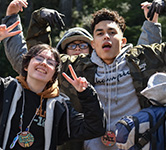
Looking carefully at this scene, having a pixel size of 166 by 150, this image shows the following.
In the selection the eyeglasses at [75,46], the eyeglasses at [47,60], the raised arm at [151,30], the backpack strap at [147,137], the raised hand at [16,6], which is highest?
the raised hand at [16,6]

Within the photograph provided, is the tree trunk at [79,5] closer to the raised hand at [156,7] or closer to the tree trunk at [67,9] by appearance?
the tree trunk at [67,9]

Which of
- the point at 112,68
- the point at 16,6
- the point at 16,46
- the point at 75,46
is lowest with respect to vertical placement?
the point at 112,68

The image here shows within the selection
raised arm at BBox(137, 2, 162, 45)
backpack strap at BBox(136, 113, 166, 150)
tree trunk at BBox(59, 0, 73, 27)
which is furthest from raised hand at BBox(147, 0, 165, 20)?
tree trunk at BBox(59, 0, 73, 27)

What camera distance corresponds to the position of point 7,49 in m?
3.96

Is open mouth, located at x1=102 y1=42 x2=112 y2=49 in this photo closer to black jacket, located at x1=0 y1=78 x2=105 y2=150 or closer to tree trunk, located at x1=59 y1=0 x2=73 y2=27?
black jacket, located at x1=0 y1=78 x2=105 y2=150

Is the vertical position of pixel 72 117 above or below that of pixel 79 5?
below

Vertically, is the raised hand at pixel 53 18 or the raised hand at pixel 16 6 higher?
the raised hand at pixel 16 6

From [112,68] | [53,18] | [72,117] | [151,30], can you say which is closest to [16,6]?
[53,18]

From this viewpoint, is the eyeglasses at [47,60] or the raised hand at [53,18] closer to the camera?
the eyeglasses at [47,60]

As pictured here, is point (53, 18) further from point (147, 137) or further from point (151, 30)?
point (147, 137)

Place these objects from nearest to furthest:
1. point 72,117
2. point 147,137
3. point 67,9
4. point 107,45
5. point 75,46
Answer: point 147,137 < point 72,117 < point 107,45 < point 75,46 < point 67,9

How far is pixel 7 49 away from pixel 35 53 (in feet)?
2.82

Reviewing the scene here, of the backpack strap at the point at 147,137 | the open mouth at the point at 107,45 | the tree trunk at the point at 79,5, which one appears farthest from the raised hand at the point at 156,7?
the tree trunk at the point at 79,5

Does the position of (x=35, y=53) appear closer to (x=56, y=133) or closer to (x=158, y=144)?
(x=56, y=133)
